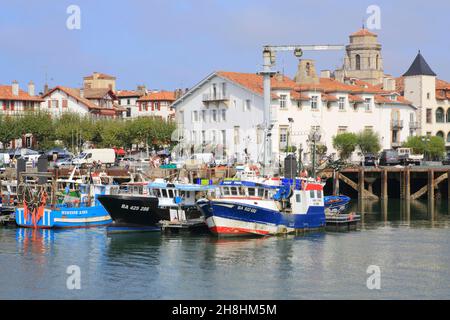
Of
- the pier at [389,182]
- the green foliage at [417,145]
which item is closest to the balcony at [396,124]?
the green foliage at [417,145]

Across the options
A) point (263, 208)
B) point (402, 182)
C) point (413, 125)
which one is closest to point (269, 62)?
point (402, 182)

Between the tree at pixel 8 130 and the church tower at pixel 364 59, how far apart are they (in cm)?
5811

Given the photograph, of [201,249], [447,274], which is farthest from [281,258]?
[447,274]

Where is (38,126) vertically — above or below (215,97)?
below

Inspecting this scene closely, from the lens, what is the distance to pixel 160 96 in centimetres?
15100

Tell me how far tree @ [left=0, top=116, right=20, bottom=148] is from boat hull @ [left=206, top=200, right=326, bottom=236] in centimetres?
6199

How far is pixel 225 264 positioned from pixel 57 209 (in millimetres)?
20825

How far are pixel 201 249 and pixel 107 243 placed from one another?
671 cm

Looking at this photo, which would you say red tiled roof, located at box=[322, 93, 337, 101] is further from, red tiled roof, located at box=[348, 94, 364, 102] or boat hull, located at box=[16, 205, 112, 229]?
boat hull, located at box=[16, 205, 112, 229]

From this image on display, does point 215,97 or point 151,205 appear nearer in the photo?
point 151,205

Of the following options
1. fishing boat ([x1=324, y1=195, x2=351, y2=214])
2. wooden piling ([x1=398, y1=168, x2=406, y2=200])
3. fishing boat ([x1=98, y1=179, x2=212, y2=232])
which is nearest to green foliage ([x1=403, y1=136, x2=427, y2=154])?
wooden piling ([x1=398, y1=168, x2=406, y2=200])

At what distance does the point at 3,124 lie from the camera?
117 m

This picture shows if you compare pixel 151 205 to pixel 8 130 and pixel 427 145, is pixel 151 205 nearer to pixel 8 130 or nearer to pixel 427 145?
pixel 427 145

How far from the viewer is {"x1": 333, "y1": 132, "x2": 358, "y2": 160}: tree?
104375 mm
